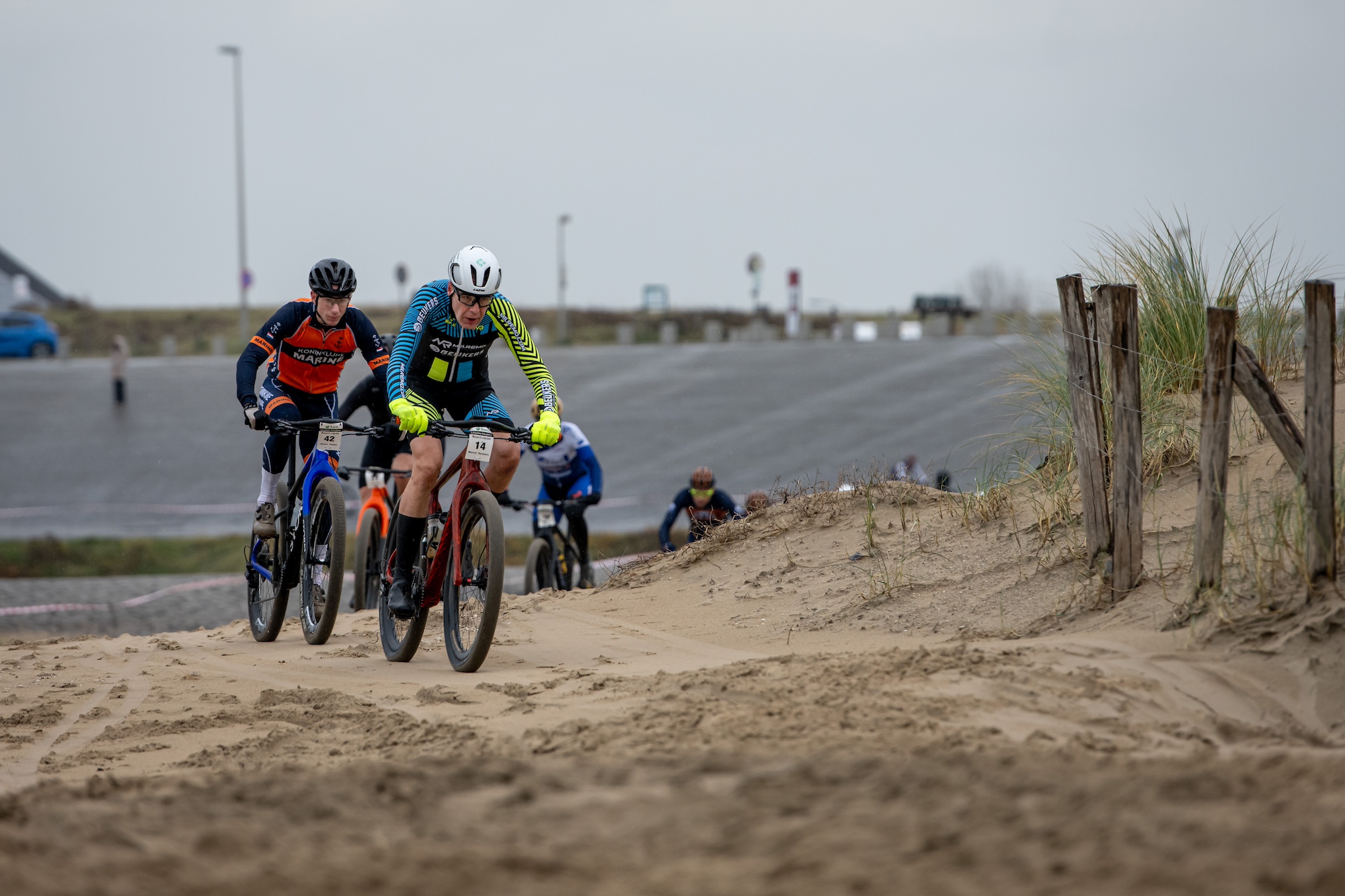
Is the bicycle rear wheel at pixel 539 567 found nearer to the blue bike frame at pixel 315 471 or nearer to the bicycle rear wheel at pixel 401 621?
the blue bike frame at pixel 315 471

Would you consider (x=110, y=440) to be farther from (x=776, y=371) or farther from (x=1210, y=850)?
(x=1210, y=850)

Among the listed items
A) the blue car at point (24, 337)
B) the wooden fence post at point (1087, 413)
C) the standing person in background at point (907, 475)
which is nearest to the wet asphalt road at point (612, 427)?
the standing person in background at point (907, 475)

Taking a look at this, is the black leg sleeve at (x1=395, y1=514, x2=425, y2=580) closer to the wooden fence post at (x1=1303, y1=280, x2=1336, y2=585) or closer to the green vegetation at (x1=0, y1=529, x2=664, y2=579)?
the wooden fence post at (x1=1303, y1=280, x2=1336, y2=585)

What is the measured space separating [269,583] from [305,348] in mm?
1691

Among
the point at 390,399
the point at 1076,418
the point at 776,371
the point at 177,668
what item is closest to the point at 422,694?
the point at 390,399

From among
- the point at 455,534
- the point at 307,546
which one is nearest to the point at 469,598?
the point at 455,534

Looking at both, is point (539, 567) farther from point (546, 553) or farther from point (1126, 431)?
point (1126, 431)

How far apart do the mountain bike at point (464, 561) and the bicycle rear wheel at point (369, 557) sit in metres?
2.81

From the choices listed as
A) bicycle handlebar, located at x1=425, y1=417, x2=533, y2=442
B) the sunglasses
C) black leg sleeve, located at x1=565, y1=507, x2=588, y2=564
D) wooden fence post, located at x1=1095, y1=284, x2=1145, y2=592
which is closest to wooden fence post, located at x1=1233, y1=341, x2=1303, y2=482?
wooden fence post, located at x1=1095, y1=284, x2=1145, y2=592

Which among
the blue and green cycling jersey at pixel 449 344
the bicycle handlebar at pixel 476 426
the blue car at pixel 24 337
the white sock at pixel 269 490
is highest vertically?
the blue car at pixel 24 337

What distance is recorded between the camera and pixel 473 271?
6.76 m

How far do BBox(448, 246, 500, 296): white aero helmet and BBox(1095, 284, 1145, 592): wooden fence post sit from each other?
10.6 feet

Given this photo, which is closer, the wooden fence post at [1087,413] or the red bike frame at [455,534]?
the wooden fence post at [1087,413]

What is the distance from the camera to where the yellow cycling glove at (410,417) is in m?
6.47
